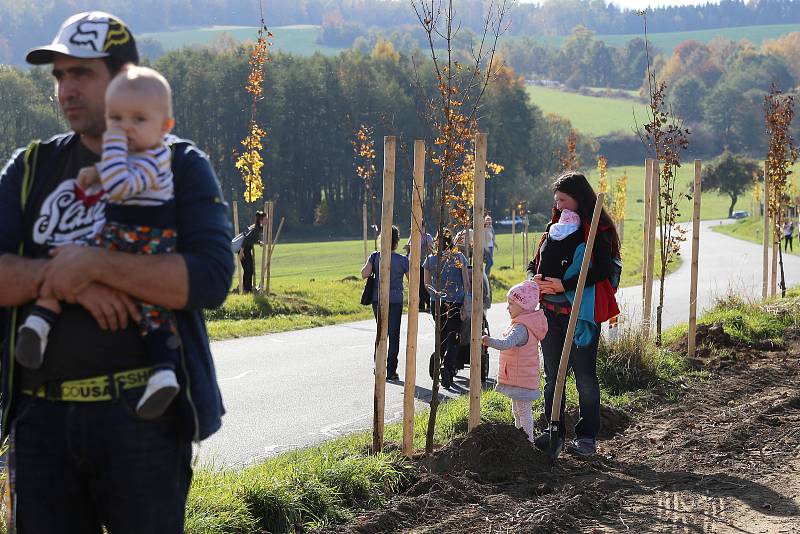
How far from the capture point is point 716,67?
162m

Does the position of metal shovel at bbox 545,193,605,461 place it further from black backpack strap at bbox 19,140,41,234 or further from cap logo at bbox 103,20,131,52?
black backpack strap at bbox 19,140,41,234

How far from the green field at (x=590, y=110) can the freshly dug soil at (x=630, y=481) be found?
121741 mm

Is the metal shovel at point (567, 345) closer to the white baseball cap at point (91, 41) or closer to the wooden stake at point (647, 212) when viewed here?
the white baseball cap at point (91, 41)

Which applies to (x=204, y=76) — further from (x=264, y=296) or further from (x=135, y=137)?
(x=135, y=137)

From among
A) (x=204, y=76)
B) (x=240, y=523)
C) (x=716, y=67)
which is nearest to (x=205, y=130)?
(x=204, y=76)

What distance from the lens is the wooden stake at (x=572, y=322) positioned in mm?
7359

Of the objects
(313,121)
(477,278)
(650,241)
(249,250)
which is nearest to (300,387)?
(650,241)

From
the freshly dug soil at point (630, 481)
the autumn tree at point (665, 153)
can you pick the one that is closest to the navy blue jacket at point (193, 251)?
the freshly dug soil at point (630, 481)

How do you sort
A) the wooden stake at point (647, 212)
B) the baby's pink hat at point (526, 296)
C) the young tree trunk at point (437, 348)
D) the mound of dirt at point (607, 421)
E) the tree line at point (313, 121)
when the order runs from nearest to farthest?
the young tree trunk at point (437, 348), the baby's pink hat at point (526, 296), the mound of dirt at point (607, 421), the wooden stake at point (647, 212), the tree line at point (313, 121)

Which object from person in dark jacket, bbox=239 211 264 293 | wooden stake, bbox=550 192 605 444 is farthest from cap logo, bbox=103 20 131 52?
person in dark jacket, bbox=239 211 264 293

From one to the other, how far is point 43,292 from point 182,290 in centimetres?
34

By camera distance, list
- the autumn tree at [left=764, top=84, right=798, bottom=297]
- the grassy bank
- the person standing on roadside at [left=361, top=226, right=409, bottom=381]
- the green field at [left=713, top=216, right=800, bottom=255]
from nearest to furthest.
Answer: the grassy bank, the person standing on roadside at [left=361, top=226, right=409, bottom=381], the autumn tree at [left=764, top=84, right=798, bottom=297], the green field at [left=713, top=216, right=800, bottom=255]

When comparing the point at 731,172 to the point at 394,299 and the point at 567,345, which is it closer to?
the point at 394,299

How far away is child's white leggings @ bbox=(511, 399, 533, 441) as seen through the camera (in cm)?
775
